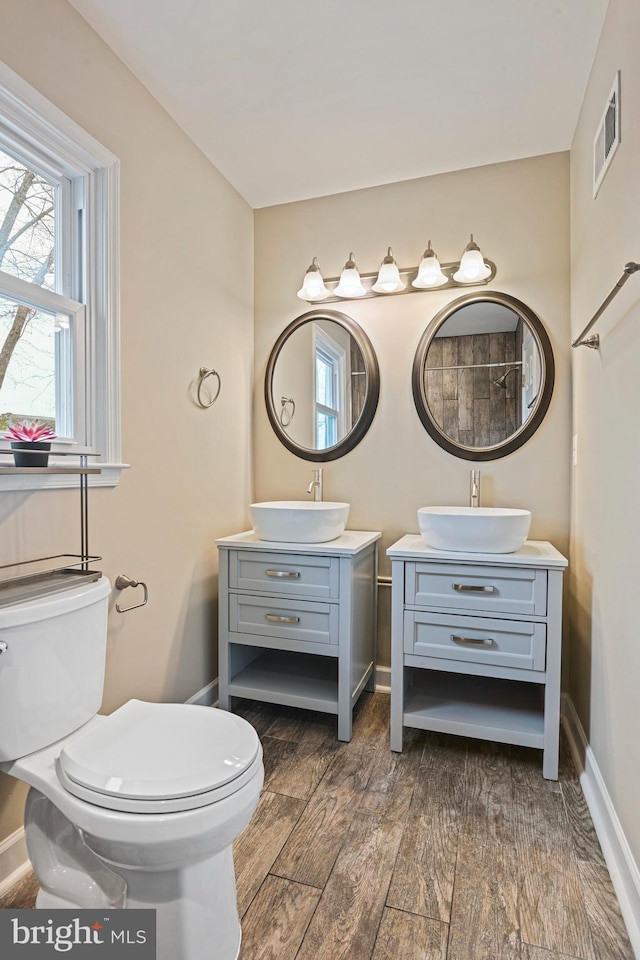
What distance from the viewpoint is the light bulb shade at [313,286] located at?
2510mm

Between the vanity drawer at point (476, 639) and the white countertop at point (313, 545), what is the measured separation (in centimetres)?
34

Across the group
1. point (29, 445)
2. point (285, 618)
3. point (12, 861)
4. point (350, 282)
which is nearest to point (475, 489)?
point (285, 618)

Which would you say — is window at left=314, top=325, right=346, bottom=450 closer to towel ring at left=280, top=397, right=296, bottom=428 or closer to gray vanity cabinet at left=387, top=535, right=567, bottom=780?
towel ring at left=280, top=397, right=296, bottom=428

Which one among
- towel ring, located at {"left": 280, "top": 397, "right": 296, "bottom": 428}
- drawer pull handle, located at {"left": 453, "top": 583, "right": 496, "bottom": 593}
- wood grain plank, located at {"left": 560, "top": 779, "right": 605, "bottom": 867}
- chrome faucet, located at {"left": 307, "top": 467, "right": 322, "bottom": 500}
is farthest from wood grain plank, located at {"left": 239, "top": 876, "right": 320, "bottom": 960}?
towel ring, located at {"left": 280, "top": 397, "right": 296, "bottom": 428}

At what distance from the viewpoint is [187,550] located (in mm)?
→ 2156

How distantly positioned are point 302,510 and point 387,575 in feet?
2.34

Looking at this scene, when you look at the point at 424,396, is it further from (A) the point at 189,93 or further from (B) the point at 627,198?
(A) the point at 189,93

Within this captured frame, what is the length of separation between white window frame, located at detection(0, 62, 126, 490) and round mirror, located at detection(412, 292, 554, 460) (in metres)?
1.39

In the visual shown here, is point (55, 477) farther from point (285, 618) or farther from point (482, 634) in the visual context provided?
point (482, 634)

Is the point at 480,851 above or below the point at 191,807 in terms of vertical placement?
below

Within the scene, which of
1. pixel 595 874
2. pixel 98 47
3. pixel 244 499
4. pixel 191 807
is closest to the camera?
pixel 191 807

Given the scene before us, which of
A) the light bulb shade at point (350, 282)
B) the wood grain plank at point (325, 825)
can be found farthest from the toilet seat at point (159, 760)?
the light bulb shade at point (350, 282)

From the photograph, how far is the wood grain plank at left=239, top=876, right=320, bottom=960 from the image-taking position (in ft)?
3.85

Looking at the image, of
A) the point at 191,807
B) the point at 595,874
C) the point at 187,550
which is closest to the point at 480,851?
the point at 595,874
